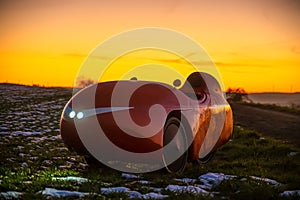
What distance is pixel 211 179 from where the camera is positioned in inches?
258

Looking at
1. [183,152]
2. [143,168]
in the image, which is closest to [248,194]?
[183,152]

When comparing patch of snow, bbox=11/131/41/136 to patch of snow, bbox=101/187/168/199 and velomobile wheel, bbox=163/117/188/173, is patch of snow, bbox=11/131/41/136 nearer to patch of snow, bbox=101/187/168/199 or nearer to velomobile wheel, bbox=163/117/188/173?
velomobile wheel, bbox=163/117/188/173

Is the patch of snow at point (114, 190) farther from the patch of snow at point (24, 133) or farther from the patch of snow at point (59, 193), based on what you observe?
the patch of snow at point (24, 133)

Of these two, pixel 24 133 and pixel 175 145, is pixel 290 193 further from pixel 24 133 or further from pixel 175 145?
pixel 24 133

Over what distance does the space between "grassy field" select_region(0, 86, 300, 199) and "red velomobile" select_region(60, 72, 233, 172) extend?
15.4 inches

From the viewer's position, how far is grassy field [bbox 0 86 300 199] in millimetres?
5285

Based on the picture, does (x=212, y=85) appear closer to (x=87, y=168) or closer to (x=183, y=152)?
(x=183, y=152)

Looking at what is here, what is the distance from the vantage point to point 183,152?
23.1ft

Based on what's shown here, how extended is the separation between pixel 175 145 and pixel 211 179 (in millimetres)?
846

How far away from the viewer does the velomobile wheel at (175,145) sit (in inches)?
265

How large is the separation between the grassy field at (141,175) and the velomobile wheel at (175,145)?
0.19m

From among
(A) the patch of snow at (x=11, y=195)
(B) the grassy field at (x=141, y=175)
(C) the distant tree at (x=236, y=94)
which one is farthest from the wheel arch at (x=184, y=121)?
(C) the distant tree at (x=236, y=94)

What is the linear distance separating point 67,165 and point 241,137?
691 cm

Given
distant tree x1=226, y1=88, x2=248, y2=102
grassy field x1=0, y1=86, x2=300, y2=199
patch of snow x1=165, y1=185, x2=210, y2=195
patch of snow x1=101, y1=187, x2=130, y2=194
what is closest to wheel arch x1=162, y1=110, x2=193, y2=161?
grassy field x1=0, y1=86, x2=300, y2=199
